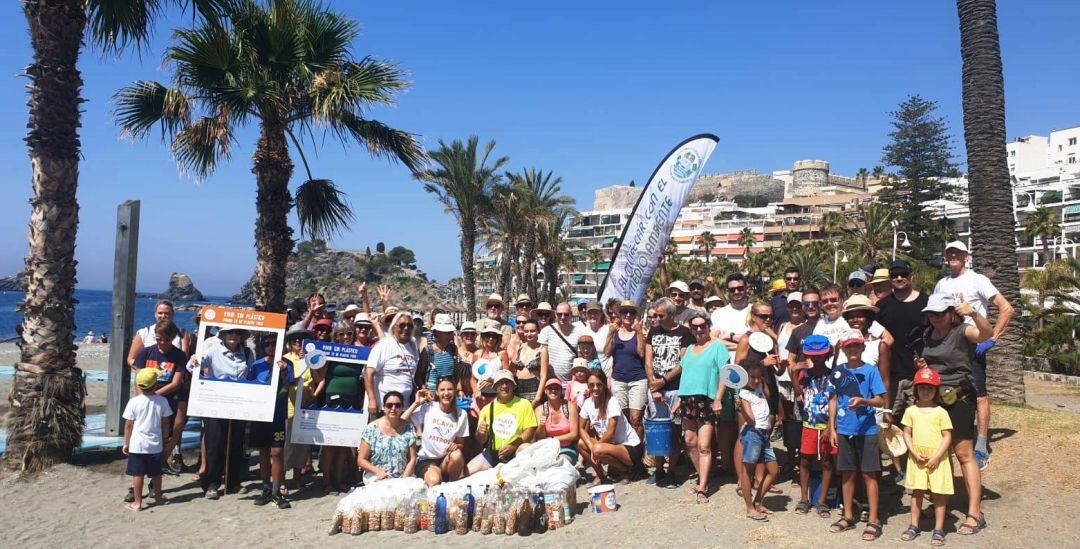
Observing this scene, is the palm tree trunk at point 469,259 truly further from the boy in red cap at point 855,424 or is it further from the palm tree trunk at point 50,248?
Answer: the boy in red cap at point 855,424

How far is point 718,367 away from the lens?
7066 mm

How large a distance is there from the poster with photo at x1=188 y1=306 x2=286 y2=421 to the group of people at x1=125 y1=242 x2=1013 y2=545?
0.05 metres

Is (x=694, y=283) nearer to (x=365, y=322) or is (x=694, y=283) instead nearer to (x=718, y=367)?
(x=718, y=367)

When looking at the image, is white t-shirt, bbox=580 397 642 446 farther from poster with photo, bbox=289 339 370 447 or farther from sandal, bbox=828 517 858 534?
poster with photo, bbox=289 339 370 447

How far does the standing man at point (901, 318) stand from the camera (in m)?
6.68

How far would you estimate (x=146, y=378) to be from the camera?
7328 millimetres

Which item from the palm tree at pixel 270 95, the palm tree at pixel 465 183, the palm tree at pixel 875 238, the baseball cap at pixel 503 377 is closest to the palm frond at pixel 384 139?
the palm tree at pixel 270 95

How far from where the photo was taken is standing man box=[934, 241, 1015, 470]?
22.0 ft

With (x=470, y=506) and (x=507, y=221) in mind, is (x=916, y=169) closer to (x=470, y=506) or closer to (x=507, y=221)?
(x=507, y=221)

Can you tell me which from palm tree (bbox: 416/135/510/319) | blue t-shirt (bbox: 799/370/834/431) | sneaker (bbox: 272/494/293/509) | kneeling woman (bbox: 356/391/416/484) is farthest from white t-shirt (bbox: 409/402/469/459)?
palm tree (bbox: 416/135/510/319)

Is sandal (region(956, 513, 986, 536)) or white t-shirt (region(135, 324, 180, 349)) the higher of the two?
white t-shirt (region(135, 324, 180, 349))

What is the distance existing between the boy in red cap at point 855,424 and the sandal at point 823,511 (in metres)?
0.23

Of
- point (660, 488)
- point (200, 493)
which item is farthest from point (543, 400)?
point (200, 493)

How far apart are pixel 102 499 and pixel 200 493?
0.95m
